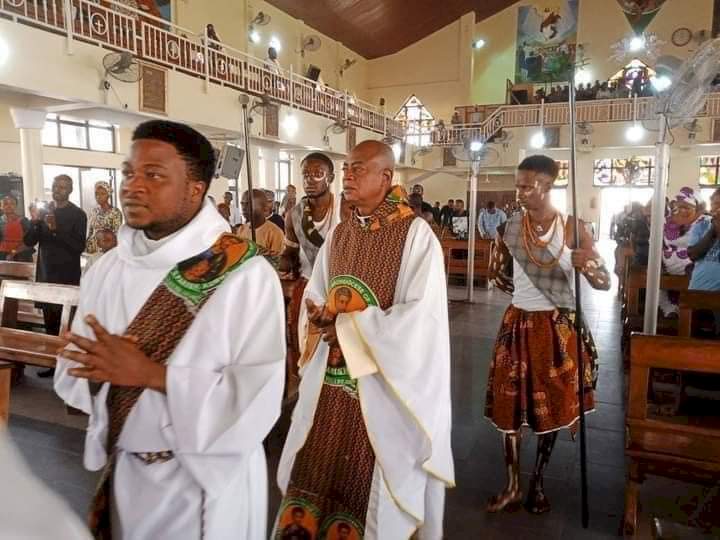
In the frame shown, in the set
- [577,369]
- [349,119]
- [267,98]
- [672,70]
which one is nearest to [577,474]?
[577,369]

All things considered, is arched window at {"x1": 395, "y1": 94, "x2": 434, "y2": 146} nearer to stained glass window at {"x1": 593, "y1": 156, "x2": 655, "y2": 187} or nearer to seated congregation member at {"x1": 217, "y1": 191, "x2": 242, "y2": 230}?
stained glass window at {"x1": 593, "y1": 156, "x2": 655, "y2": 187}

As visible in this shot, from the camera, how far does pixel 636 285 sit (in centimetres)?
443

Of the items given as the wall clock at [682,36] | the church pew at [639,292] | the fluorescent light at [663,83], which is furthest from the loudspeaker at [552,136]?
the fluorescent light at [663,83]

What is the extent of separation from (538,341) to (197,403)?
5.83 ft

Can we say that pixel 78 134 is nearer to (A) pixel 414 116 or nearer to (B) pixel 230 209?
(B) pixel 230 209

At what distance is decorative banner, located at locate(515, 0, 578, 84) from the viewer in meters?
20.4

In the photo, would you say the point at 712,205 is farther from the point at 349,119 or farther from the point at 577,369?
the point at 349,119

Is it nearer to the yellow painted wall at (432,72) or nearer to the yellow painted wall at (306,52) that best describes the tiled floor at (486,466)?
the yellow painted wall at (306,52)

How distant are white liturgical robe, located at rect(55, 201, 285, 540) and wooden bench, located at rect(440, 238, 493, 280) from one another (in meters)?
7.95

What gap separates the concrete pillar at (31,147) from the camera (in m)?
7.68

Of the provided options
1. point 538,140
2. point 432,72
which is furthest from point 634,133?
point 432,72

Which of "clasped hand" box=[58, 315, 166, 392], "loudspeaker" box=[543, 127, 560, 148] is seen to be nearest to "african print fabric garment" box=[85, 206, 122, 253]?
"clasped hand" box=[58, 315, 166, 392]

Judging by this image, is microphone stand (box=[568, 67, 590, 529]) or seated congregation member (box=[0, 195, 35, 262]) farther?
seated congregation member (box=[0, 195, 35, 262])

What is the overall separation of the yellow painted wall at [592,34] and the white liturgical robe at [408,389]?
19987 mm
